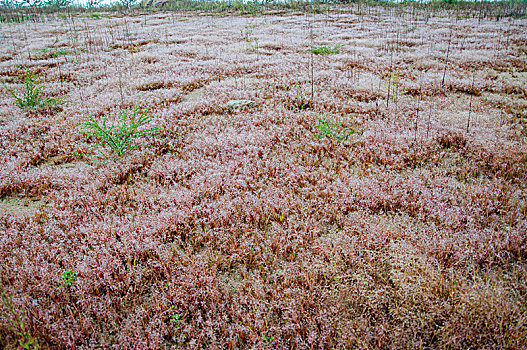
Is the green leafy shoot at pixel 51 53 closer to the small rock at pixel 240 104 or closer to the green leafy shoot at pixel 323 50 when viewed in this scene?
the small rock at pixel 240 104

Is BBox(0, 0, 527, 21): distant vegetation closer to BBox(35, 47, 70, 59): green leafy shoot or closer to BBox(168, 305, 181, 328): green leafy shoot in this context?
BBox(35, 47, 70, 59): green leafy shoot

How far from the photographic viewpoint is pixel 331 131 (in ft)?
22.4

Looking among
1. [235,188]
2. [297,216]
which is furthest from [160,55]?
[297,216]

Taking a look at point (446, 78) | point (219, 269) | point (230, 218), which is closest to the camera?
point (219, 269)

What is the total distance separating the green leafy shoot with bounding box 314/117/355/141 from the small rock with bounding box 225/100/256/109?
2560 millimetres

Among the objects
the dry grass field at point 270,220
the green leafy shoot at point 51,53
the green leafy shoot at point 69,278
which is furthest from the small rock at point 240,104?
the green leafy shoot at point 51,53

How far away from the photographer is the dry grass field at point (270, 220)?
9.24 feet

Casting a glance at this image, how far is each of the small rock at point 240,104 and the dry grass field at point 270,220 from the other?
0.47 feet

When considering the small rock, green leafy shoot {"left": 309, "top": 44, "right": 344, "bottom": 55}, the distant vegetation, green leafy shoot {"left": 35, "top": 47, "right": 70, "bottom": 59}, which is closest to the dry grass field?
the small rock

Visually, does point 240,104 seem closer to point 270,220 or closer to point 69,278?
point 270,220

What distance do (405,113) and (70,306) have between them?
8611 millimetres

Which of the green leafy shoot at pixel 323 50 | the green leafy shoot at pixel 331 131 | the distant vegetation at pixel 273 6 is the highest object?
the distant vegetation at pixel 273 6

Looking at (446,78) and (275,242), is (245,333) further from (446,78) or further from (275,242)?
(446,78)

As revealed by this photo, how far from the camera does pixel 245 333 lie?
109 inches
